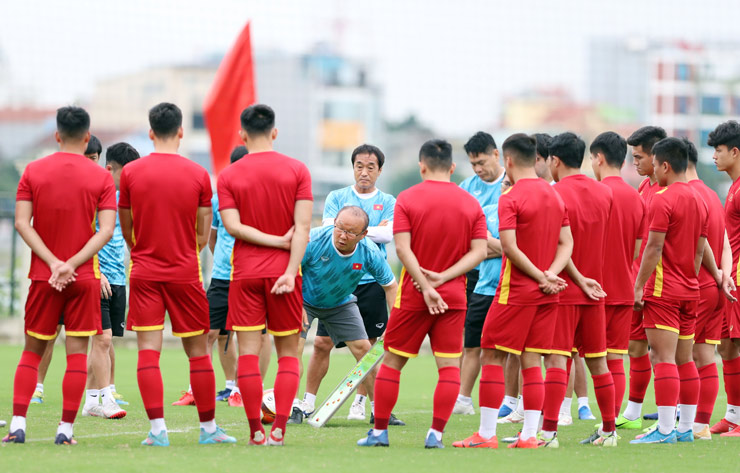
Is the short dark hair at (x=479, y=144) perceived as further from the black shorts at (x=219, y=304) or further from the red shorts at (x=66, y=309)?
the red shorts at (x=66, y=309)

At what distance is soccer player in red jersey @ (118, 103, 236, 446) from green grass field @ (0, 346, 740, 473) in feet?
1.53

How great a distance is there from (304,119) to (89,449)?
110559 mm

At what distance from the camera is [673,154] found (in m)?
8.04

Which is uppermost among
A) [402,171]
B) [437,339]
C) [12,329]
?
[437,339]

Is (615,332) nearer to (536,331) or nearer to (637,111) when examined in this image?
(536,331)

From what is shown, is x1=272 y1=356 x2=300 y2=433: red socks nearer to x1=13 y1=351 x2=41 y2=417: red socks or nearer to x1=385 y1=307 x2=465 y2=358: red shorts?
x1=385 y1=307 x2=465 y2=358: red shorts

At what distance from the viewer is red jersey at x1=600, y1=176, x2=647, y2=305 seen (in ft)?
26.6

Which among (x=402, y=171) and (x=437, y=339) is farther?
(x=402, y=171)

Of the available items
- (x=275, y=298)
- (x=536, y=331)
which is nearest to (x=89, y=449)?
(x=275, y=298)

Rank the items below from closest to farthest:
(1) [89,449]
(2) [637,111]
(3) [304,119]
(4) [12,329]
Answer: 1. (1) [89,449]
2. (4) [12,329]
3. (3) [304,119]
4. (2) [637,111]

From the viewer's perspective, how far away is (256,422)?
23.9 ft

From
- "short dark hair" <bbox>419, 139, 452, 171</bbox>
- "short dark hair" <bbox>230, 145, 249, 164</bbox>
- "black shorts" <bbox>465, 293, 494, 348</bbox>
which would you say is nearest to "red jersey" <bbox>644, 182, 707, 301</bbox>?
"short dark hair" <bbox>419, 139, 452, 171</bbox>

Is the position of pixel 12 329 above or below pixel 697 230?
below

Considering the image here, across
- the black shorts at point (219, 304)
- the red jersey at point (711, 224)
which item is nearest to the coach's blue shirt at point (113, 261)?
the black shorts at point (219, 304)
